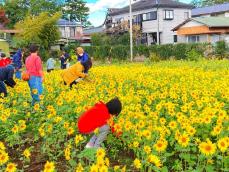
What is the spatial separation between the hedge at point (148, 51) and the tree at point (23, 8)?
2231 cm

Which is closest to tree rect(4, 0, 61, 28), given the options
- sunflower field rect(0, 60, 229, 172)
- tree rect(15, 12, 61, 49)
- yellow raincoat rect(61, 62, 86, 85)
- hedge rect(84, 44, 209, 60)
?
tree rect(15, 12, 61, 49)

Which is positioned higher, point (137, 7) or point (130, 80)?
point (137, 7)

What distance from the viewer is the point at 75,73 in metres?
10.4

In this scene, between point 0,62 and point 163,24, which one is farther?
point 163,24

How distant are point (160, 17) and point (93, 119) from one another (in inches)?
1690

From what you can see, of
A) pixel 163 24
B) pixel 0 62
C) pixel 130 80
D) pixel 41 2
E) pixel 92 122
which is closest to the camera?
pixel 92 122

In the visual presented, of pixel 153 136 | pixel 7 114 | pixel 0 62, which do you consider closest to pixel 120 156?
pixel 153 136

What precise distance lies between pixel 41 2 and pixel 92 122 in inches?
2192

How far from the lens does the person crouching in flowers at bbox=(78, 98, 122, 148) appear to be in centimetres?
Answer: 550

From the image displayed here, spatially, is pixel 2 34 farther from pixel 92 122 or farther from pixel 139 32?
pixel 92 122

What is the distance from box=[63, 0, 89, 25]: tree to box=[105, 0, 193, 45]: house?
70.2 ft

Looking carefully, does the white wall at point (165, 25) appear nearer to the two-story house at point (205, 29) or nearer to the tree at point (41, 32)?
the two-story house at point (205, 29)

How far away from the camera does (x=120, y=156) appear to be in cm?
567

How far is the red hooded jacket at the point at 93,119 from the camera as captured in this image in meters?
5.49
